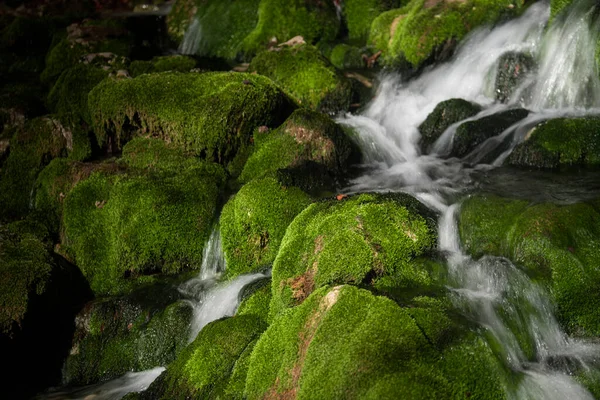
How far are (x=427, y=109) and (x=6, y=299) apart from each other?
7.08 m

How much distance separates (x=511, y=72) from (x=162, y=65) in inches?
249

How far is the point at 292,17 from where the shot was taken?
1359 cm

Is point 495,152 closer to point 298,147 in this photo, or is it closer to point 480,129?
point 480,129

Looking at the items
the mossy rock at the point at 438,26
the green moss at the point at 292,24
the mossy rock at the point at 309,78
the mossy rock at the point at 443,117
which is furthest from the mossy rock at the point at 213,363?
the green moss at the point at 292,24

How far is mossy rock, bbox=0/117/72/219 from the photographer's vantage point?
8.80 meters

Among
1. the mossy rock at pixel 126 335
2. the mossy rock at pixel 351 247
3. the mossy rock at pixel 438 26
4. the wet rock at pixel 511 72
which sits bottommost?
the mossy rock at pixel 126 335

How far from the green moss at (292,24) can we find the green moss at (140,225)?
22.9ft

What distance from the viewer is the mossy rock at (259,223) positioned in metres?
6.29

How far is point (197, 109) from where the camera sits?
26.0 ft

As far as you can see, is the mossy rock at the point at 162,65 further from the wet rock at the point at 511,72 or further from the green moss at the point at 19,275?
the wet rock at the point at 511,72

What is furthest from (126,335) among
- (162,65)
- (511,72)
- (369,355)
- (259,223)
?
(511,72)

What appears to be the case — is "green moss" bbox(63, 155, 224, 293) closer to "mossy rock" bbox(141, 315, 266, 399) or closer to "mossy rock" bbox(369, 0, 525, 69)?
"mossy rock" bbox(141, 315, 266, 399)

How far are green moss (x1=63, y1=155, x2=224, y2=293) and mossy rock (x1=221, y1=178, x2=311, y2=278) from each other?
676mm

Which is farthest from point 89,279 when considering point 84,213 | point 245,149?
point 245,149
